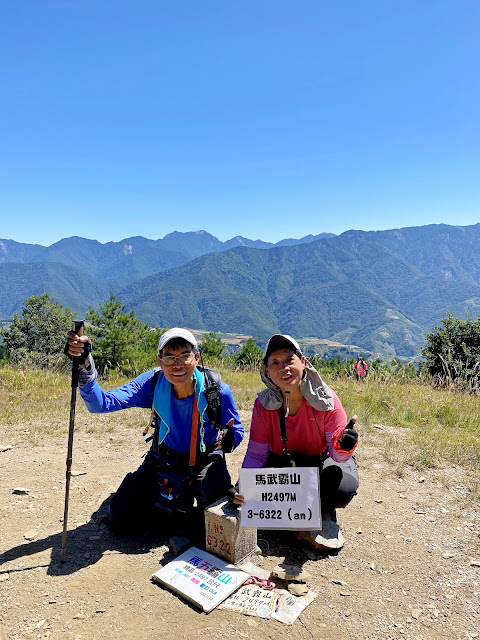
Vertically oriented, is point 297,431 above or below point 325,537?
above

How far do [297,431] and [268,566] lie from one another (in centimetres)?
107

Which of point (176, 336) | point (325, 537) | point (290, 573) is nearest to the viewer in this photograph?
point (290, 573)

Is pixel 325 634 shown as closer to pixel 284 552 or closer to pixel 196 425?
pixel 284 552

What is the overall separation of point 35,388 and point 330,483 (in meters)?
8.09

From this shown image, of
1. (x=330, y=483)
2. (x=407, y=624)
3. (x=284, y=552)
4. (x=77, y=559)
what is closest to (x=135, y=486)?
(x=77, y=559)

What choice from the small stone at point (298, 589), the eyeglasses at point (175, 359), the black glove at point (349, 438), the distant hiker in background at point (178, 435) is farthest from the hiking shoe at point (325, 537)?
the eyeglasses at point (175, 359)

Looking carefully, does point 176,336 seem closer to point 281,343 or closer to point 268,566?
point 281,343

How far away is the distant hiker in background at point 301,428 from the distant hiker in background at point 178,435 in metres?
0.32

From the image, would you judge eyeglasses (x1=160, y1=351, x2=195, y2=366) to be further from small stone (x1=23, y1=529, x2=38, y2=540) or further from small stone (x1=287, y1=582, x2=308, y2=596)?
small stone (x1=23, y1=529, x2=38, y2=540)

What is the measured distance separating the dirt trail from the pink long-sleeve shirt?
0.85m

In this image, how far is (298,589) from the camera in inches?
118

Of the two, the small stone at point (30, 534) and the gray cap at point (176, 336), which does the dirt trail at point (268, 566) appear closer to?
the small stone at point (30, 534)

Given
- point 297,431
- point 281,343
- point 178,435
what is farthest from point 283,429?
point 178,435

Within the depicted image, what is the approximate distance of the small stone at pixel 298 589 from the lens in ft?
9.75
